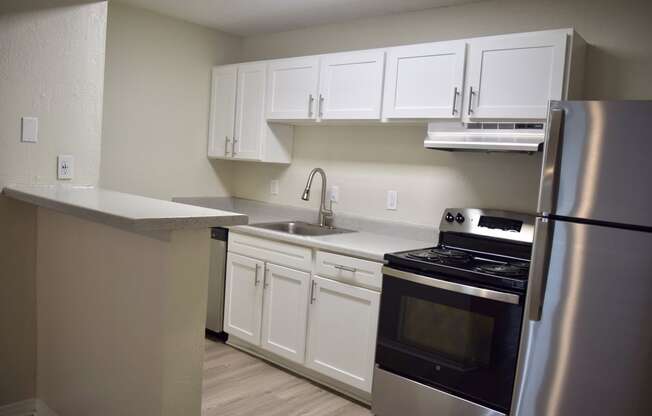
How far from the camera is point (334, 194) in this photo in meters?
3.71

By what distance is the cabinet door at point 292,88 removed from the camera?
3400 millimetres

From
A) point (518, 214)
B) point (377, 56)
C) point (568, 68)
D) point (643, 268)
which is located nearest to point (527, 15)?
point (568, 68)

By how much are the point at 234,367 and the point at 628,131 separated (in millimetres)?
2498

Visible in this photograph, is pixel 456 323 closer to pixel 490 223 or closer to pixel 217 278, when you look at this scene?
pixel 490 223

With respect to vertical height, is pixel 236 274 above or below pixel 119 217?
below

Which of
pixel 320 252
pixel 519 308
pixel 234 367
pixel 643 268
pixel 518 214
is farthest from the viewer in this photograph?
pixel 234 367

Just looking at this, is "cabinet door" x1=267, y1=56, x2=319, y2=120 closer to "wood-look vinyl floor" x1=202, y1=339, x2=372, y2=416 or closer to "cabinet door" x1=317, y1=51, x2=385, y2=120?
"cabinet door" x1=317, y1=51, x2=385, y2=120

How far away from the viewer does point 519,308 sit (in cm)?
222

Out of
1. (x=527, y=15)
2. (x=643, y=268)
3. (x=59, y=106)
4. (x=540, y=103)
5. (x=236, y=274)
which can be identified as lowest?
(x=236, y=274)

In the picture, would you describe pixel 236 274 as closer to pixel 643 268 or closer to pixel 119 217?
pixel 119 217

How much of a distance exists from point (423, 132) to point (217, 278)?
168 cm

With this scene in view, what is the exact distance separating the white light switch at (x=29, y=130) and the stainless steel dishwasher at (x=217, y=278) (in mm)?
1435

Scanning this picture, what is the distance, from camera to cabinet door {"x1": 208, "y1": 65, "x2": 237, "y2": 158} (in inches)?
156

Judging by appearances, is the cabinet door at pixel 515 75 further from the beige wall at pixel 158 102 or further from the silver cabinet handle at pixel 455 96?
the beige wall at pixel 158 102
